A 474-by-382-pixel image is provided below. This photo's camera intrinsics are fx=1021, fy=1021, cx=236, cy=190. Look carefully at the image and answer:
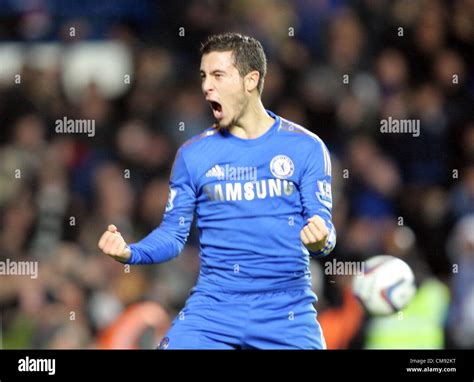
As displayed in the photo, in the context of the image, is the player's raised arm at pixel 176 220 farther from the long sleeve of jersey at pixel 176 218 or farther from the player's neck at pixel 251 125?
the player's neck at pixel 251 125

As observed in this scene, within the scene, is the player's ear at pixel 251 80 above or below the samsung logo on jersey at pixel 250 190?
above

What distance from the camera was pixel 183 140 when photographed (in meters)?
8.05

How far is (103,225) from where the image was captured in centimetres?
785

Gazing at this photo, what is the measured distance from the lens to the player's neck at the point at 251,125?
186 inches

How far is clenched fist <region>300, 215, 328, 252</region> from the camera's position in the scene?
4.11 meters

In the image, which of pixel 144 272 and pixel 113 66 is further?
pixel 113 66

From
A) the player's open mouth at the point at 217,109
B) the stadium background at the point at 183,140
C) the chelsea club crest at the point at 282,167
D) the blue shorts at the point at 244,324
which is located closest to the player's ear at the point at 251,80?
the player's open mouth at the point at 217,109

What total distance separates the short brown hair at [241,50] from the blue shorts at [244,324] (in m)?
1.04

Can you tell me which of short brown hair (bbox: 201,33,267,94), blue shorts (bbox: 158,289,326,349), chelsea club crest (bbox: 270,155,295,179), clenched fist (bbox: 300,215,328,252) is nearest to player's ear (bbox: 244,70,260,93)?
short brown hair (bbox: 201,33,267,94)

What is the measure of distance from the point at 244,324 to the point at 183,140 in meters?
3.81
